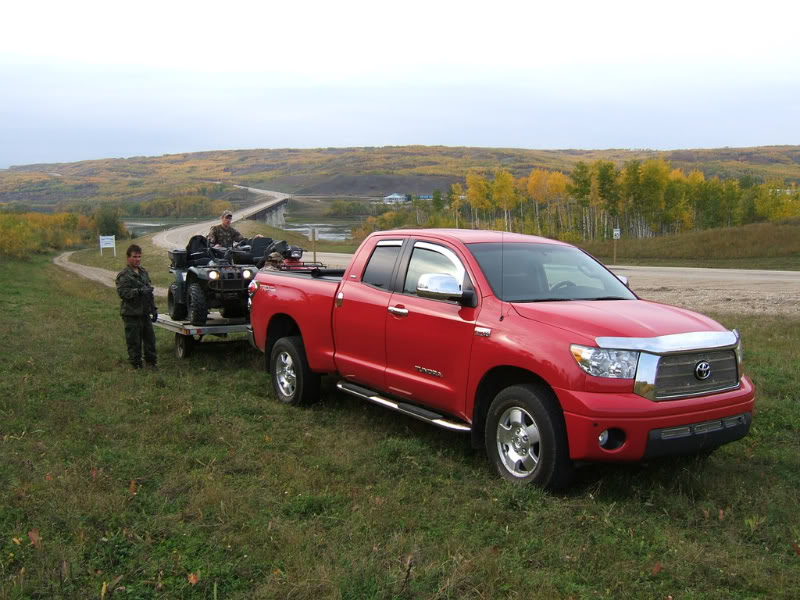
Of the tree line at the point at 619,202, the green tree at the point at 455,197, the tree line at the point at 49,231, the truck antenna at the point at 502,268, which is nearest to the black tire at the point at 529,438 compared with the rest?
the truck antenna at the point at 502,268

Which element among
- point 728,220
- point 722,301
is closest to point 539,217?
point 728,220

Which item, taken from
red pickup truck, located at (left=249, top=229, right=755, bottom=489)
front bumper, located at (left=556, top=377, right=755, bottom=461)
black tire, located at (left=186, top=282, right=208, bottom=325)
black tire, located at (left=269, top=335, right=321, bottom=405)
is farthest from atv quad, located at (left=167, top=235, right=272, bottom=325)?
front bumper, located at (left=556, top=377, right=755, bottom=461)

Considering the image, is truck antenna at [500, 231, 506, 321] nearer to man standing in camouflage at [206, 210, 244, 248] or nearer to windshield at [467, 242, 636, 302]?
windshield at [467, 242, 636, 302]

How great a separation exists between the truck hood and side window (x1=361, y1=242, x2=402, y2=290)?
163 centimetres

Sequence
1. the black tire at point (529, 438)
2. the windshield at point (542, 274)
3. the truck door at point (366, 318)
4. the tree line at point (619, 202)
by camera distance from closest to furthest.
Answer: the black tire at point (529, 438) → the windshield at point (542, 274) → the truck door at point (366, 318) → the tree line at point (619, 202)

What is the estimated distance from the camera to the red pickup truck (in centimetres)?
493

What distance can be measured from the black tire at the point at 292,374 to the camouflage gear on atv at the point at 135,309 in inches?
100

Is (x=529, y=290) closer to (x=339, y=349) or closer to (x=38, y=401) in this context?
(x=339, y=349)

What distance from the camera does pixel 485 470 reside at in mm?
5914

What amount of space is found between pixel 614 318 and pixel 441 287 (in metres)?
1.32

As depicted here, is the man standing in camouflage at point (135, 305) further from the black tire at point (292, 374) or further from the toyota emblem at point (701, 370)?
the toyota emblem at point (701, 370)

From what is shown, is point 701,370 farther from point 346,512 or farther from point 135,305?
point 135,305

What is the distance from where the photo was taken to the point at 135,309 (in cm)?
1009

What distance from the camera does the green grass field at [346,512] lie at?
13.3 ft
